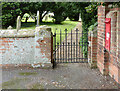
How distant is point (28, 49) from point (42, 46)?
0.57 m

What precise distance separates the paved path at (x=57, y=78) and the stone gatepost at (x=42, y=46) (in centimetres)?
32

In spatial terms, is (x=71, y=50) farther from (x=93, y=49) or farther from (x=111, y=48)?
(x=111, y=48)

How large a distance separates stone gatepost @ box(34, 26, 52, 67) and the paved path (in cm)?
32

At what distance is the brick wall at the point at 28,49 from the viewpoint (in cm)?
637

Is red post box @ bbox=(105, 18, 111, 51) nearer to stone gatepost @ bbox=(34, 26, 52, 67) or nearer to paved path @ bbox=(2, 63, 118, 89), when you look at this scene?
paved path @ bbox=(2, 63, 118, 89)

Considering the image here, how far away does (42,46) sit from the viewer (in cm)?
641

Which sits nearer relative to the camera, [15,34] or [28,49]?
[15,34]

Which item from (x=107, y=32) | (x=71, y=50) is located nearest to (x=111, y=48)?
(x=107, y=32)

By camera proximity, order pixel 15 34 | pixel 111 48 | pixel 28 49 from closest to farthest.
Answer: pixel 111 48, pixel 15 34, pixel 28 49

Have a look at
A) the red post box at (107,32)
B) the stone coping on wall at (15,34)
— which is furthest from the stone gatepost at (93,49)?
the stone coping on wall at (15,34)

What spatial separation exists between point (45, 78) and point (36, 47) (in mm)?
1418

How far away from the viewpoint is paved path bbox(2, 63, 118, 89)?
4875 mm

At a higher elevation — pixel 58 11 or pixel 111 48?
pixel 58 11

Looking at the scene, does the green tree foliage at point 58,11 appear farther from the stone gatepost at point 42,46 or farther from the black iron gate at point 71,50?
the stone gatepost at point 42,46
